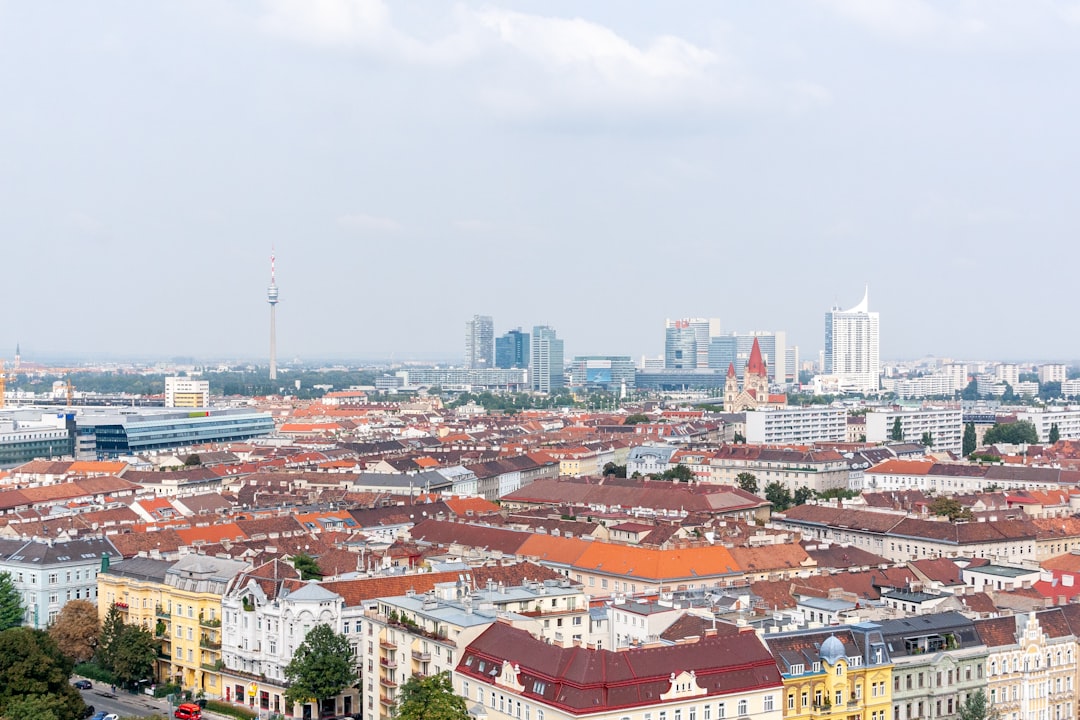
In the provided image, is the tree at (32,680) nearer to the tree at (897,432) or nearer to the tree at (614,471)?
the tree at (614,471)

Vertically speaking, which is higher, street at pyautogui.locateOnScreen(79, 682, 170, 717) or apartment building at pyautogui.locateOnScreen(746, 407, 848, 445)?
apartment building at pyautogui.locateOnScreen(746, 407, 848, 445)

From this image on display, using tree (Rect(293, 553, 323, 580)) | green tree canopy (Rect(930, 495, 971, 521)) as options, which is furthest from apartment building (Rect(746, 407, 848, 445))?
tree (Rect(293, 553, 323, 580))

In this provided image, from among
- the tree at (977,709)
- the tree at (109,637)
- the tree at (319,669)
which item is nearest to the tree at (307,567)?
the tree at (109,637)

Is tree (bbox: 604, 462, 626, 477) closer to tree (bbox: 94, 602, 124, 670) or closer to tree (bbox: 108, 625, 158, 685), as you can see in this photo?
tree (bbox: 94, 602, 124, 670)

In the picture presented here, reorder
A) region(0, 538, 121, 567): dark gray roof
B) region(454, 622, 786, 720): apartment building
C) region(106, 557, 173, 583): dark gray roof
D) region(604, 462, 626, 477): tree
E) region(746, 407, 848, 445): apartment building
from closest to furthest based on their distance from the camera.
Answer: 1. region(454, 622, 786, 720): apartment building
2. region(106, 557, 173, 583): dark gray roof
3. region(0, 538, 121, 567): dark gray roof
4. region(604, 462, 626, 477): tree
5. region(746, 407, 848, 445): apartment building

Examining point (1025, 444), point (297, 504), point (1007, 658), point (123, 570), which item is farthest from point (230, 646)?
point (1025, 444)

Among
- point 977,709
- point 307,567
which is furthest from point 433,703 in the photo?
point 307,567

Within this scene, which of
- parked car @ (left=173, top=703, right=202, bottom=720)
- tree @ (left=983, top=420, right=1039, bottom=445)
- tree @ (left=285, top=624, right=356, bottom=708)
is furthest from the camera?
tree @ (left=983, top=420, right=1039, bottom=445)

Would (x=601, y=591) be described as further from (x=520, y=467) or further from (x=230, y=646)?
(x=520, y=467)
